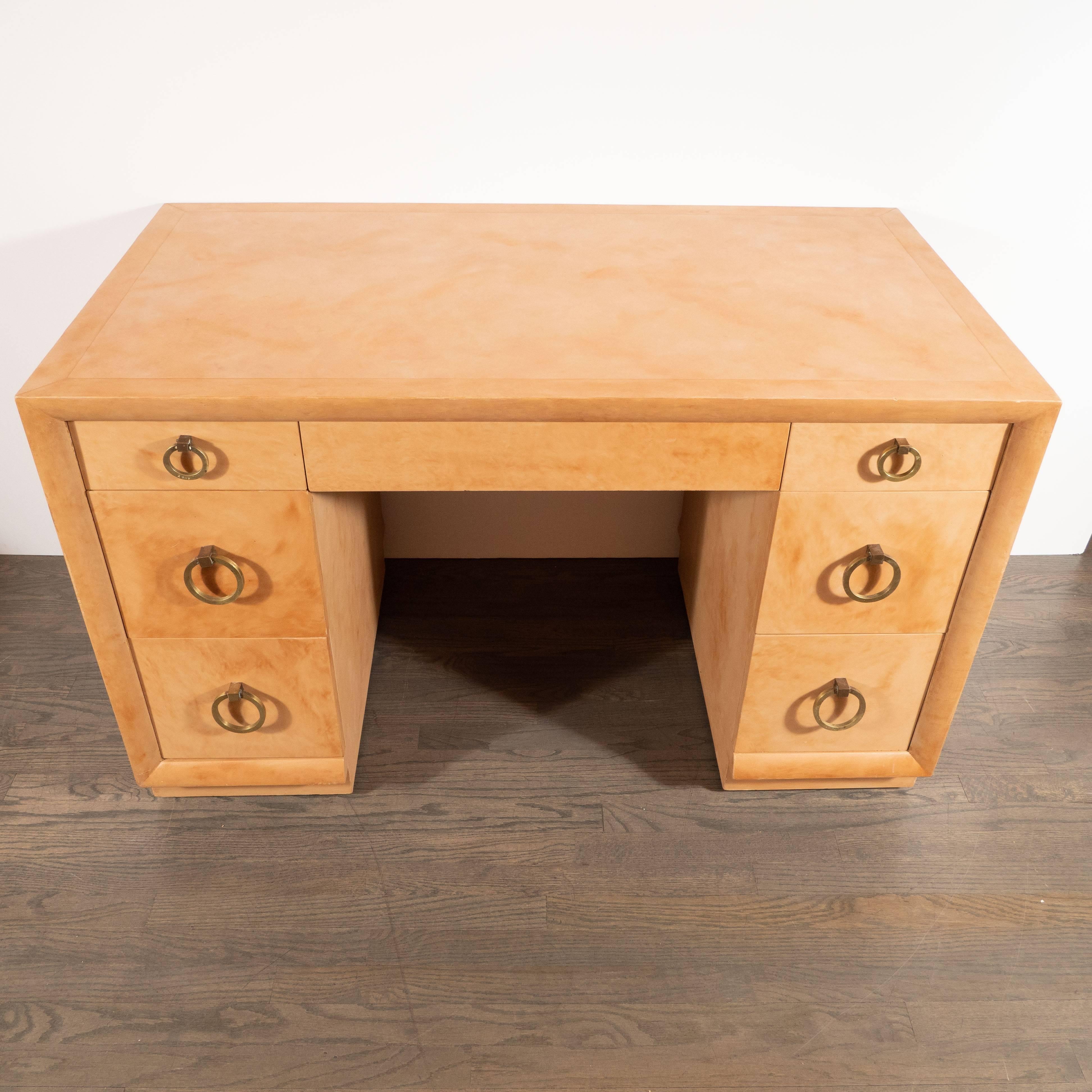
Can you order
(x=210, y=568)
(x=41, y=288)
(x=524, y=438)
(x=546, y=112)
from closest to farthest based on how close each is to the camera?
(x=524, y=438)
(x=210, y=568)
(x=546, y=112)
(x=41, y=288)

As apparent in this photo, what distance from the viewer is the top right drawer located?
104cm

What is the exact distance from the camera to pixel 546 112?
1365 millimetres

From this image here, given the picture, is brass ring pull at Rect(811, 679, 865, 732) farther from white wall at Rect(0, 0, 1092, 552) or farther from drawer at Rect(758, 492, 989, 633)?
white wall at Rect(0, 0, 1092, 552)

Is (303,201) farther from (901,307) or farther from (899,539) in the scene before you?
(899,539)

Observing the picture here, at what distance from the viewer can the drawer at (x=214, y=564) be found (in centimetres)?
107

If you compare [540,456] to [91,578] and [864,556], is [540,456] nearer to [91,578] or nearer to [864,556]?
[864,556]

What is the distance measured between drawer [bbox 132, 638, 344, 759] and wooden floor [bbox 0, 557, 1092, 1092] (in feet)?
0.37

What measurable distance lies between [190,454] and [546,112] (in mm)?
735

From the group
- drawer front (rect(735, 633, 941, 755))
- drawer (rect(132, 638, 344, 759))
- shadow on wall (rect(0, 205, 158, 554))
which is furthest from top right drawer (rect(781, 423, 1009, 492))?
shadow on wall (rect(0, 205, 158, 554))

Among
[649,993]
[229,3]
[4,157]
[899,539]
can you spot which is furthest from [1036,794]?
[4,157]

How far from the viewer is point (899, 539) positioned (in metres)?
1.12

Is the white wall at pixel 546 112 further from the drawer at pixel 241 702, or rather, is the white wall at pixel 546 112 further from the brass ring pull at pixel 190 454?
the drawer at pixel 241 702

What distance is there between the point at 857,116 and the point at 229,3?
896 mm

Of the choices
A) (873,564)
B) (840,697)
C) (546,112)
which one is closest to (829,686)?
(840,697)
